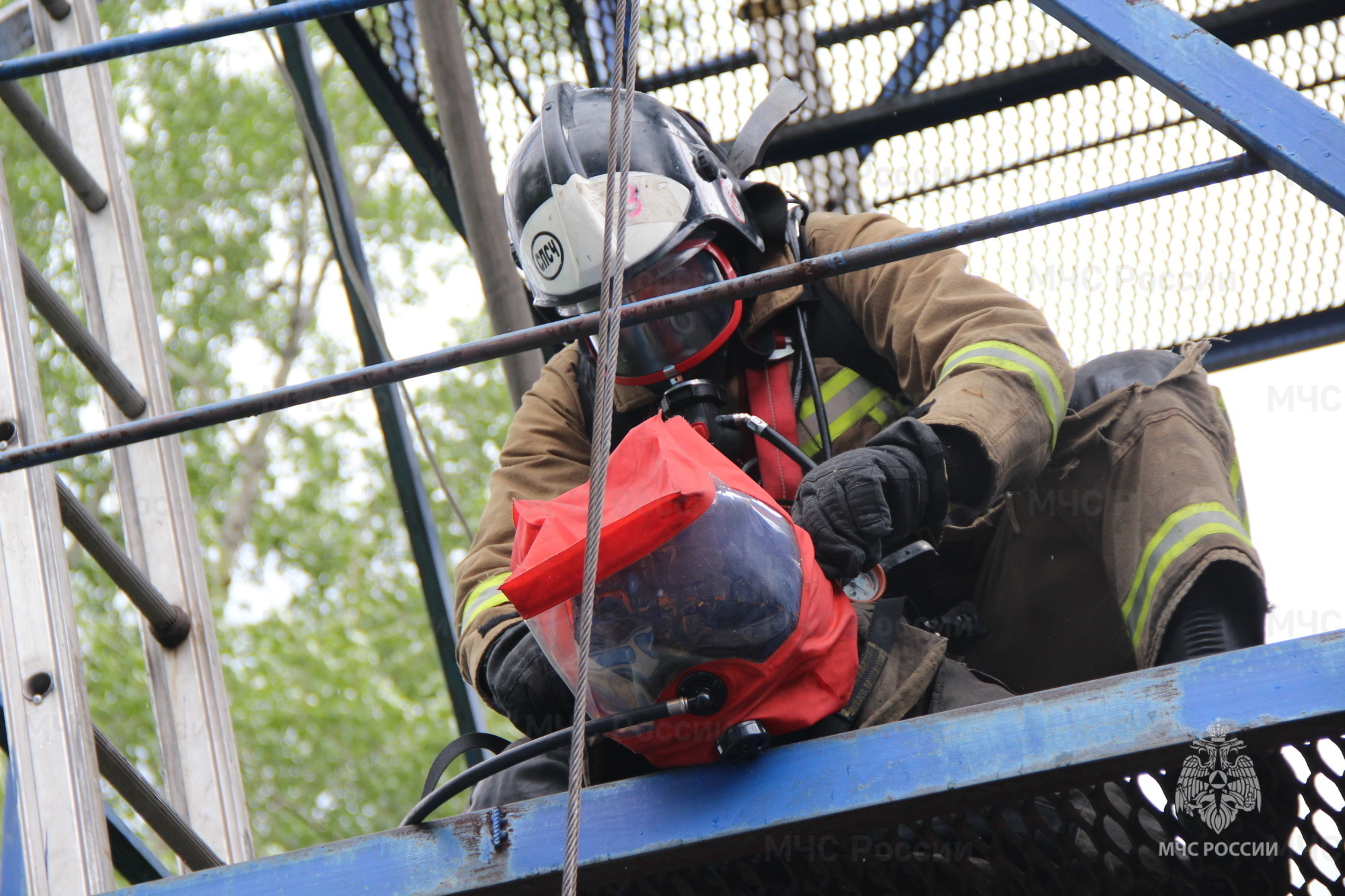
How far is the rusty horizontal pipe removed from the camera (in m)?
1.77

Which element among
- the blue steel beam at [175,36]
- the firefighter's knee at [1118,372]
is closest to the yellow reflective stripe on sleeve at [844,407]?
the firefighter's knee at [1118,372]

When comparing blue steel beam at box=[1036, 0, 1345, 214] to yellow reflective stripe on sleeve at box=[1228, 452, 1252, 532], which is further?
yellow reflective stripe on sleeve at box=[1228, 452, 1252, 532]

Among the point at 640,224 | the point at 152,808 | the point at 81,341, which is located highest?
the point at 81,341

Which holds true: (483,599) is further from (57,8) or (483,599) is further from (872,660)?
(57,8)

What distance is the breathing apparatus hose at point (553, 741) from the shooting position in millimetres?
1744

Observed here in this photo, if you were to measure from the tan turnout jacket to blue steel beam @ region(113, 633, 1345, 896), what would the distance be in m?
0.58

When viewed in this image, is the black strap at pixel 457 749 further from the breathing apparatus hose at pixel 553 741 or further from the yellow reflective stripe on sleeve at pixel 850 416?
the yellow reflective stripe on sleeve at pixel 850 416

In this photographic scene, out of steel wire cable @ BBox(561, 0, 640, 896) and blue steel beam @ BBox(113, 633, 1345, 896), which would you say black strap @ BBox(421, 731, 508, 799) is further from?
steel wire cable @ BBox(561, 0, 640, 896)

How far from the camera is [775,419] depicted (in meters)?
2.57

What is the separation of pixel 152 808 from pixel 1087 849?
1692 mm

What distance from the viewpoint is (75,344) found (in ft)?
9.25

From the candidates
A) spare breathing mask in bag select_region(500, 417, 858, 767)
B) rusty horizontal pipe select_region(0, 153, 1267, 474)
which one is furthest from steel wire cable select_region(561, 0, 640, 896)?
rusty horizontal pipe select_region(0, 153, 1267, 474)

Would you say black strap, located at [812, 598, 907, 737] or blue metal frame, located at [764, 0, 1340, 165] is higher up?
blue metal frame, located at [764, 0, 1340, 165]

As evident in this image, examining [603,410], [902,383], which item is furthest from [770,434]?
[603,410]
